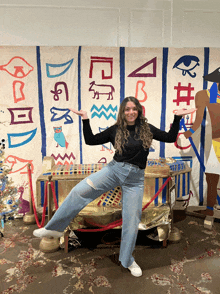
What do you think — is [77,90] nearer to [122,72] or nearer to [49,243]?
[122,72]

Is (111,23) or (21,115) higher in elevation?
(111,23)

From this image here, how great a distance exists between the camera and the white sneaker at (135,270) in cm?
225

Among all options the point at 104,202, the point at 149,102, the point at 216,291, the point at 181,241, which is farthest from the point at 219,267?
the point at 149,102

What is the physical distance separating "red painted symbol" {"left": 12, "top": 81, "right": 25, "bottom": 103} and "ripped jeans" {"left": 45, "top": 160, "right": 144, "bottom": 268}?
77.4 inches

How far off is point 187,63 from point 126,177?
96.7 inches

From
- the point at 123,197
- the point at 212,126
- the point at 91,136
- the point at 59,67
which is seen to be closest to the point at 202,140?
the point at 212,126

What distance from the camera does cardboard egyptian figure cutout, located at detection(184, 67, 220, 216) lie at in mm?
3259

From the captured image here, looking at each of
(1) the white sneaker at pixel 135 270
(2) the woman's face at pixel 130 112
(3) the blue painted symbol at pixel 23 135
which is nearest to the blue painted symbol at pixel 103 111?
(3) the blue painted symbol at pixel 23 135

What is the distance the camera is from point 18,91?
137 inches

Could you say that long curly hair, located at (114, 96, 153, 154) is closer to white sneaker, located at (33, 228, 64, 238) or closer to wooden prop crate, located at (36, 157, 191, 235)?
wooden prop crate, located at (36, 157, 191, 235)

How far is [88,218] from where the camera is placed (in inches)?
106

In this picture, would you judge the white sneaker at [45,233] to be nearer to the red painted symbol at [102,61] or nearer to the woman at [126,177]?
the woman at [126,177]

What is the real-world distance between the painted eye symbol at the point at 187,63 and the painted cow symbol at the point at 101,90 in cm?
113

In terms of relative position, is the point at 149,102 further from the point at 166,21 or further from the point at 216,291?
the point at 216,291
